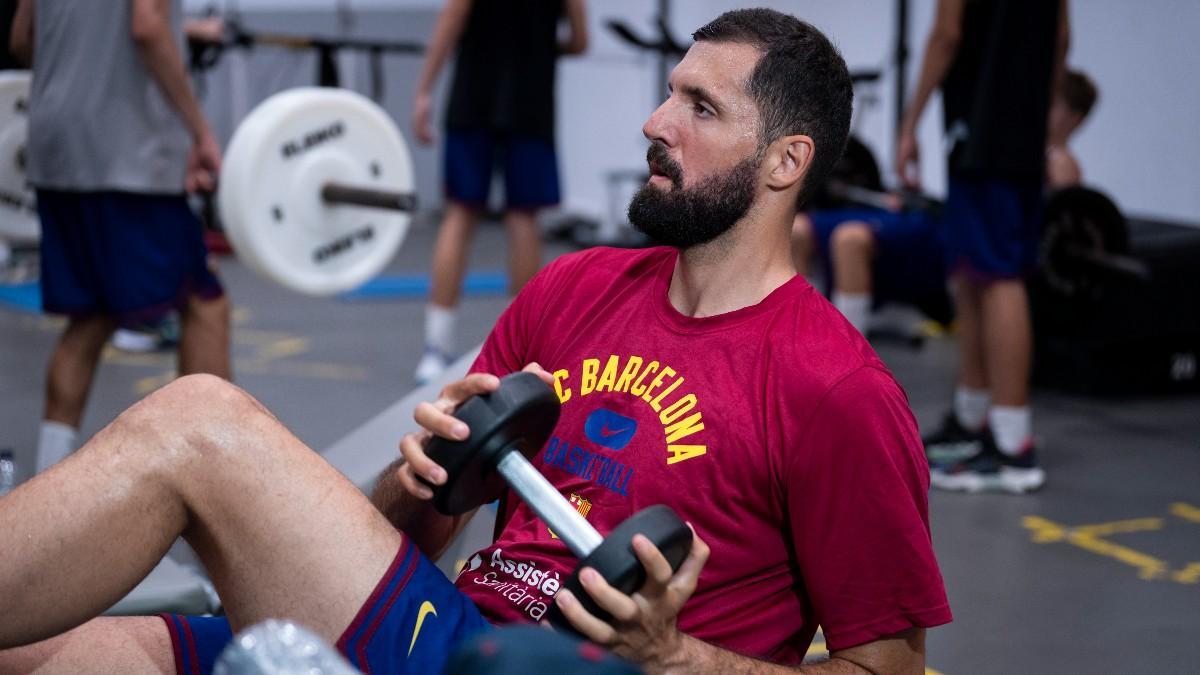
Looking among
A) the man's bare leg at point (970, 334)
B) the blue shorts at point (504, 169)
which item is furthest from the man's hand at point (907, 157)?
the blue shorts at point (504, 169)

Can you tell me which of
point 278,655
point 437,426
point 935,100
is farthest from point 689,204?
point 935,100

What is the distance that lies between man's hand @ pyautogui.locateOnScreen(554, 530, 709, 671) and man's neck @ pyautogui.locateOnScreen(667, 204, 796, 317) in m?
0.42

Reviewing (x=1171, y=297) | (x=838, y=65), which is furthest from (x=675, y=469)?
(x=1171, y=297)

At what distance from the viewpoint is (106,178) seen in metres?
2.93

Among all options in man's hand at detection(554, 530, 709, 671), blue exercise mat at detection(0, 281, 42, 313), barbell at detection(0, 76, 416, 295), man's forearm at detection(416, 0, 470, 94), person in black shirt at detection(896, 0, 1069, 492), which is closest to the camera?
man's hand at detection(554, 530, 709, 671)

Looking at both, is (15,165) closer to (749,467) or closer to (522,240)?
(522,240)

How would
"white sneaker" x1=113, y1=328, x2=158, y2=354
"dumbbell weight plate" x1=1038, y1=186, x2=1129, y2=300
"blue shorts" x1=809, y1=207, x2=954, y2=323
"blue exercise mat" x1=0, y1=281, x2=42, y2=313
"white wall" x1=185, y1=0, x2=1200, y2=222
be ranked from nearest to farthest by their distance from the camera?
"dumbbell weight plate" x1=1038, y1=186, x2=1129, y2=300, "blue shorts" x1=809, y1=207, x2=954, y2=323, "white sneaker" x1=113, y1=328, x2=158, y2=354, "white wall" x1=185, y1=0, x2=1200, y2=222, "blue exercise mat" x1=0, y1=281, x2=42, y2=313

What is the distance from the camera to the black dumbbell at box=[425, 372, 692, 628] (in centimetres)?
115

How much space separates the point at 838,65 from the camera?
5.21 feet

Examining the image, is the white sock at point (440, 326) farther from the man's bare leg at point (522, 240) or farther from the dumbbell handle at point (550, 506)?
the dumbbell handle at point (550, 506)

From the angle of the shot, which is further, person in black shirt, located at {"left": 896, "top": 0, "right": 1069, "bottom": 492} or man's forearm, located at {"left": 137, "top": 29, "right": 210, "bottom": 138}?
person in black shirt, located at {"left": 896, "top": 0, "right": 1069, "bottom": 492}

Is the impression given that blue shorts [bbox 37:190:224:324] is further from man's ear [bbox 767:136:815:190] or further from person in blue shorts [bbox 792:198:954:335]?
person in blue shorts [bbox 792:198:954:335]

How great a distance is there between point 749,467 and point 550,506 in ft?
0.85

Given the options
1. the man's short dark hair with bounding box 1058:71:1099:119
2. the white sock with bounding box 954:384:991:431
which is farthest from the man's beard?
the man's short dark hair with bounding box 1058:71:1099:119
